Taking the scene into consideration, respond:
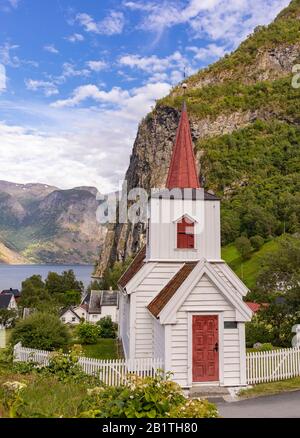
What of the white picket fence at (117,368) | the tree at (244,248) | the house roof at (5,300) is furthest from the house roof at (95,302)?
the white picket fence at (117,368)

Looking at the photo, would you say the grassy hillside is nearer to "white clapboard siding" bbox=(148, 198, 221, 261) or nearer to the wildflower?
"white clapboard siding" bbox=(148, 198, 221, 261)

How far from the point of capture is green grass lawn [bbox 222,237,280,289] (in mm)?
66344

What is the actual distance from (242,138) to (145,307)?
344ft

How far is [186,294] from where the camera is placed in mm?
13625

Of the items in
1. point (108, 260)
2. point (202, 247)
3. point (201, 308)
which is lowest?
point (201, 308)

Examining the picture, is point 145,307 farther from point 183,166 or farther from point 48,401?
point 48,401

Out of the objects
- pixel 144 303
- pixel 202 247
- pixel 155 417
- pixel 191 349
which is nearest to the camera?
pixel 155 417

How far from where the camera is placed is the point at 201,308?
13797 millimetres

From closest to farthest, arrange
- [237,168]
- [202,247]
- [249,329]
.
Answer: [202,247] → [249,329] → [237,168]

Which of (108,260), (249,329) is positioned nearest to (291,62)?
(108,260)

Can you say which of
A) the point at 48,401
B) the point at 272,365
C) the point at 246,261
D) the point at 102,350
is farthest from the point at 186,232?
the point at 246,261

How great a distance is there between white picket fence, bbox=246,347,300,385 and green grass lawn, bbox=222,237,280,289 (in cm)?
4832

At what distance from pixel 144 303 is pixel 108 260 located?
12116 centimetres
